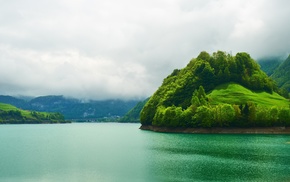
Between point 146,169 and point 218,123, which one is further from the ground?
point 218,123

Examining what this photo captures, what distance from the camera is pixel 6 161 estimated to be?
89312 millimetres

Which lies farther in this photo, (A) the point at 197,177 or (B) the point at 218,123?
(B) the point at 218,123

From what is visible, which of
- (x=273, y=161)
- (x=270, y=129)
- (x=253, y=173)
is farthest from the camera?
(x=270, y=129)

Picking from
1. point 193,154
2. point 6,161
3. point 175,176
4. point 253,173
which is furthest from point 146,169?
point 6,161

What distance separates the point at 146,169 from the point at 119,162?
44.3 feet

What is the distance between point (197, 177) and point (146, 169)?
44.1 ft

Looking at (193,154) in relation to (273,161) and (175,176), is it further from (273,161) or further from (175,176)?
(175,176)

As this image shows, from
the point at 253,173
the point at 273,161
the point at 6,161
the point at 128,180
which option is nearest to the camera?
the point at 128,180

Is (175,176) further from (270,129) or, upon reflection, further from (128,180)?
(270,129)

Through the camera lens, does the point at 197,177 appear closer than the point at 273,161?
Yes

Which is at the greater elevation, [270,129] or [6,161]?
[270,129]

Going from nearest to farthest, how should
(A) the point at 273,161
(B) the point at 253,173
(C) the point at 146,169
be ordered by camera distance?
(B) the point at 253,173 → (C) the point at 146,169 → (A) the point at 273,161

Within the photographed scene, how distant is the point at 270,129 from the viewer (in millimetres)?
187875

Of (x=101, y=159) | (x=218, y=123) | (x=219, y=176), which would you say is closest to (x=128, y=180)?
(x=219, y=176)
